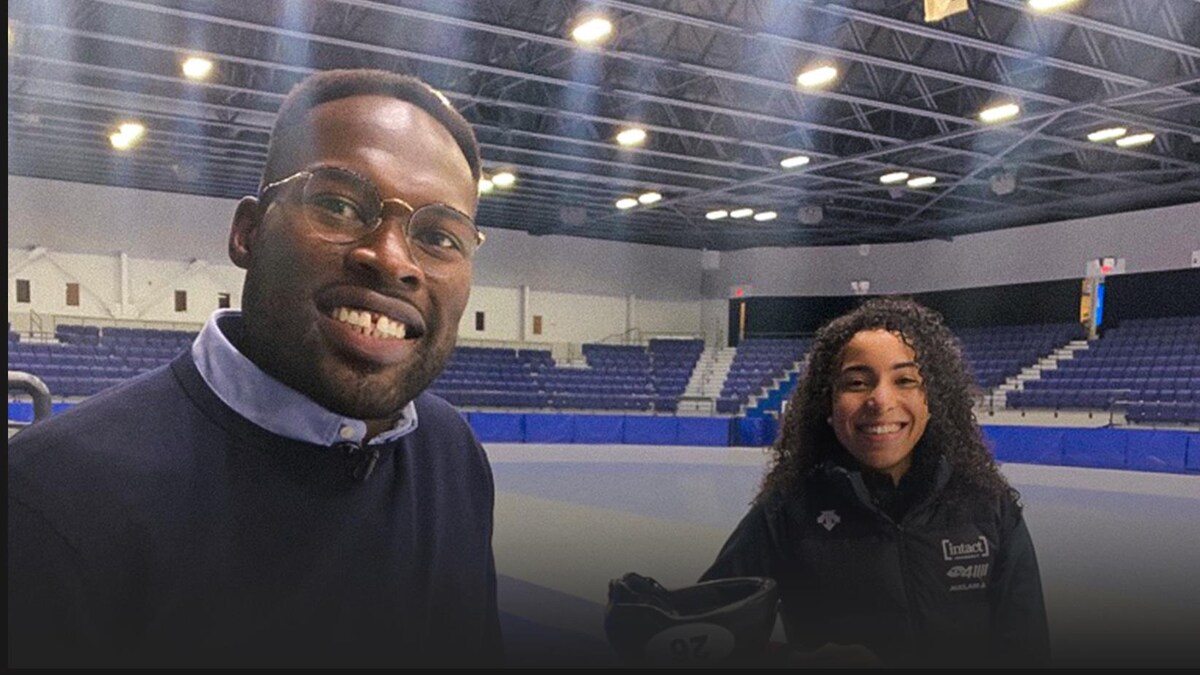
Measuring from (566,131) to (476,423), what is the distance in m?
4.83

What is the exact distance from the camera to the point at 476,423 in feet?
46.1

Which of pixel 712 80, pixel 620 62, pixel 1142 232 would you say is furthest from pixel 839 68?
pixel 1142 232

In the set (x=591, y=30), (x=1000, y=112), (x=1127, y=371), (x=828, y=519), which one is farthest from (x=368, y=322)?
(x=1127, y=371)

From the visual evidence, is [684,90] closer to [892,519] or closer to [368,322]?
[892,519]

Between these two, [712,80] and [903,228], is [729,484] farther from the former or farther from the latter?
[903,228]

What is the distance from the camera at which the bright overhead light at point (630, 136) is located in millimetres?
13320

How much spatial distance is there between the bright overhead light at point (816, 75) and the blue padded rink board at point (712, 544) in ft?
16.1

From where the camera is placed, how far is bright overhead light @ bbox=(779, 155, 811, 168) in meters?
14.6

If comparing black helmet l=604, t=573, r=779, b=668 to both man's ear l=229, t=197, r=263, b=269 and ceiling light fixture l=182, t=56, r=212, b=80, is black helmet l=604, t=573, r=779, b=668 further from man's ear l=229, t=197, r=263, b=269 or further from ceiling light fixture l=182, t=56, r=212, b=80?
ceiling light fixture l=182, t=56, r=212, b=80

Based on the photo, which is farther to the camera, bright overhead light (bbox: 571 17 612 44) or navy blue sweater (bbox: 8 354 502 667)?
bright overhead light (bbox: 571 17 612 44)

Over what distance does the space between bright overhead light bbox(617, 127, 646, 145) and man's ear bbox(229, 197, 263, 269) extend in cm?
1260

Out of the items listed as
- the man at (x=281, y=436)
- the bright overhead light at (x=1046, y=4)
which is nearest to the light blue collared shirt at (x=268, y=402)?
the man at (x=281, y=436)

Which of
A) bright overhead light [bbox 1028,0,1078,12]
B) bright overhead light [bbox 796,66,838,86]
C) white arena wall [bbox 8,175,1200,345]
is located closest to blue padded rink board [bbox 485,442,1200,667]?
white arena wall [bbox 8,175,1200,345]

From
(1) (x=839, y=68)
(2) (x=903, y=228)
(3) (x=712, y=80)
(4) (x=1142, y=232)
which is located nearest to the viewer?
(1) (x=839, y=68)
